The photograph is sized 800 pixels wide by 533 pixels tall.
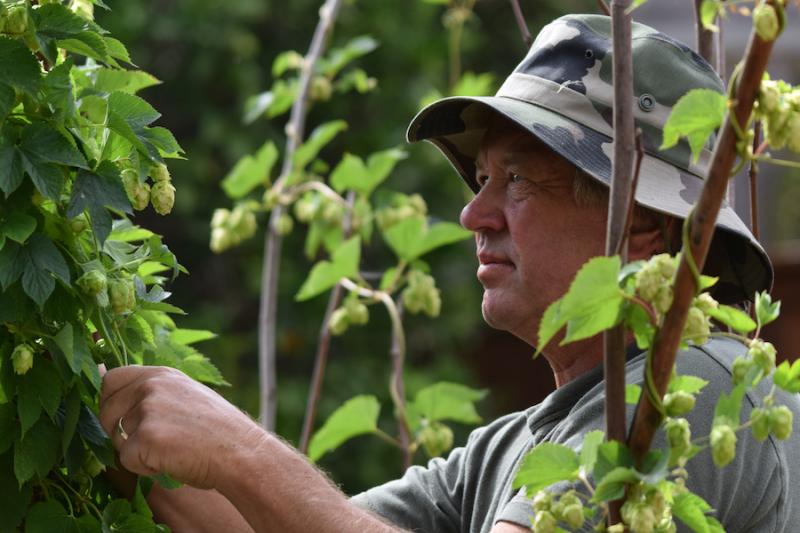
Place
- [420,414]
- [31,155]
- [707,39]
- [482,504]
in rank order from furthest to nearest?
[420,414], [707,39], [482,504], [31,155]

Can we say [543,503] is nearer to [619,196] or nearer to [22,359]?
[619,196]

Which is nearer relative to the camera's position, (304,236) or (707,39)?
(707,39)

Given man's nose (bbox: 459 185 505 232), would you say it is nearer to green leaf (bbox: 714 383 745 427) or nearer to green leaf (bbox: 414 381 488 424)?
green leaf (bbox: 414 381 488 424)

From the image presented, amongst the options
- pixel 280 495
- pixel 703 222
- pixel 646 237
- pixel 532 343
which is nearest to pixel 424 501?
pixel 532 343

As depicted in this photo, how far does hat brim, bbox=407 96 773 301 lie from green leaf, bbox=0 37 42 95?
758 mm

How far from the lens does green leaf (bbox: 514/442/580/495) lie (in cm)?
124

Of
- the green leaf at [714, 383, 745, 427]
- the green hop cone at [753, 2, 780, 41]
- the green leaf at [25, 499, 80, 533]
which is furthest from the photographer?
the green leaf at [25, 499, 80, 533]

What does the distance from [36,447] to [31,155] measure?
32 cm

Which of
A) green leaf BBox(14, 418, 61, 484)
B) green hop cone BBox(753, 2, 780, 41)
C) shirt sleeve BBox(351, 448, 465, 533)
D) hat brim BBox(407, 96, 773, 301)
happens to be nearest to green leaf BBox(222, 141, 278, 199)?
hat brim BBox(407, 96, 773, 301)

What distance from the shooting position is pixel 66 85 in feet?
4.90

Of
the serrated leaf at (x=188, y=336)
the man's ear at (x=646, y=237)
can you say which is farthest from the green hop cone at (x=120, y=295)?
the man's ear at (x=646, y=237)

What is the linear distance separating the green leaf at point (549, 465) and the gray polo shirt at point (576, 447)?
0.42 metres

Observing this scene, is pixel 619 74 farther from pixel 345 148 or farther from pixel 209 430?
pixel 345 148

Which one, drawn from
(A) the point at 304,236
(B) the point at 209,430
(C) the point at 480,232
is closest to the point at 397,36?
(A) the point at 304,236
